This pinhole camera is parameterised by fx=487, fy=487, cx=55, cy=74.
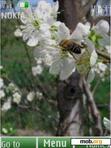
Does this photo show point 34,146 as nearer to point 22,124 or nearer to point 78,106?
point 78,106

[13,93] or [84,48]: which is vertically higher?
[84,48]

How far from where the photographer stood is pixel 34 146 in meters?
0.89

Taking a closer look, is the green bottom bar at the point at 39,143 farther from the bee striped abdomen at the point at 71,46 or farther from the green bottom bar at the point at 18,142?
the bee striped abdomen at the point at 71,46

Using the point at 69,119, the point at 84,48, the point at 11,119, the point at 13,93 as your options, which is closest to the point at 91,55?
the point at 84,48

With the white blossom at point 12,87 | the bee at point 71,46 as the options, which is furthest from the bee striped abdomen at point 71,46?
the white blossom at point 12,87

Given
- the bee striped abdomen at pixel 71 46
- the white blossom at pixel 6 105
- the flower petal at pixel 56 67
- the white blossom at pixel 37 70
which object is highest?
the bee striped abdomen at pixel 71 46

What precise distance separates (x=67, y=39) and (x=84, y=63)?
0.12ft

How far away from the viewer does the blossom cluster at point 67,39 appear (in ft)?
1.99

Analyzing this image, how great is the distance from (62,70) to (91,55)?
0.08 m

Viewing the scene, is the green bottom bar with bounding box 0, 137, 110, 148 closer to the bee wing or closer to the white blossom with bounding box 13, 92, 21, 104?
the bee wing

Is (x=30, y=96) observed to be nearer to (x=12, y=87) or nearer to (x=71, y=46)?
(x=12, y=87)

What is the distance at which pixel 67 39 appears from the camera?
0.62 metres

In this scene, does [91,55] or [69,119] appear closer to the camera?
[91,55]

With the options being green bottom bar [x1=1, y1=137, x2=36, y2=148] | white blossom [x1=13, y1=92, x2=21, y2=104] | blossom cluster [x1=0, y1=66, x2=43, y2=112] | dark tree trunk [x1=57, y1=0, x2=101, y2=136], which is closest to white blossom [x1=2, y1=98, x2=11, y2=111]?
blossom cluster [x1=0, y1=66, x2=43, y2=112]
